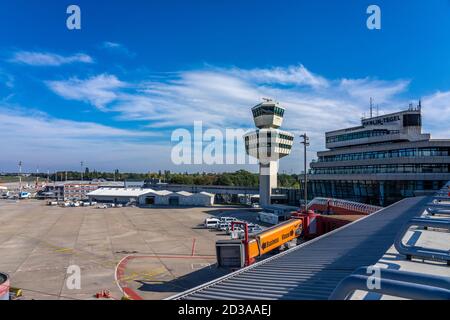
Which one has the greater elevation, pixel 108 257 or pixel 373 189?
pixel 373 189

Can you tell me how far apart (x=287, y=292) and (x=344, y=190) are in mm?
59617

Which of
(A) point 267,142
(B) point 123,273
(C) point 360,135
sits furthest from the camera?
(A) point 267,142

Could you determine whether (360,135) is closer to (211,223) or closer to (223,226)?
(223,226)

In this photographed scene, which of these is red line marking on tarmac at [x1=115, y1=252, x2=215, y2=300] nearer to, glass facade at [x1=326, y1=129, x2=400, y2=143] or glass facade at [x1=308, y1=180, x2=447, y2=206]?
glass facade at [x1=308, y1=180, x2=447, y2=206]

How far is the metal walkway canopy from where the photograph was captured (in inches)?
304

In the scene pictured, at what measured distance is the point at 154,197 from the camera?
326 feet

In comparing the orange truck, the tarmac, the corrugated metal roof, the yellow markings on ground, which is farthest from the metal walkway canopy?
the corrugated metal roof

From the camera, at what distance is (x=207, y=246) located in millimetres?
39031

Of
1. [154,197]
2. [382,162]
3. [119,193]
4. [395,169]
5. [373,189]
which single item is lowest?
[154,197]

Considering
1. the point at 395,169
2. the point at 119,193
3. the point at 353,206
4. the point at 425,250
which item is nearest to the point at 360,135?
the point at 395,169

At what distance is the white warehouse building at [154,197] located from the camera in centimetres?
9475

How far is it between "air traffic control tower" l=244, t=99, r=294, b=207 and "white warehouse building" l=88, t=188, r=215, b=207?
20.4 m

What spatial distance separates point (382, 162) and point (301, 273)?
52.8 m
